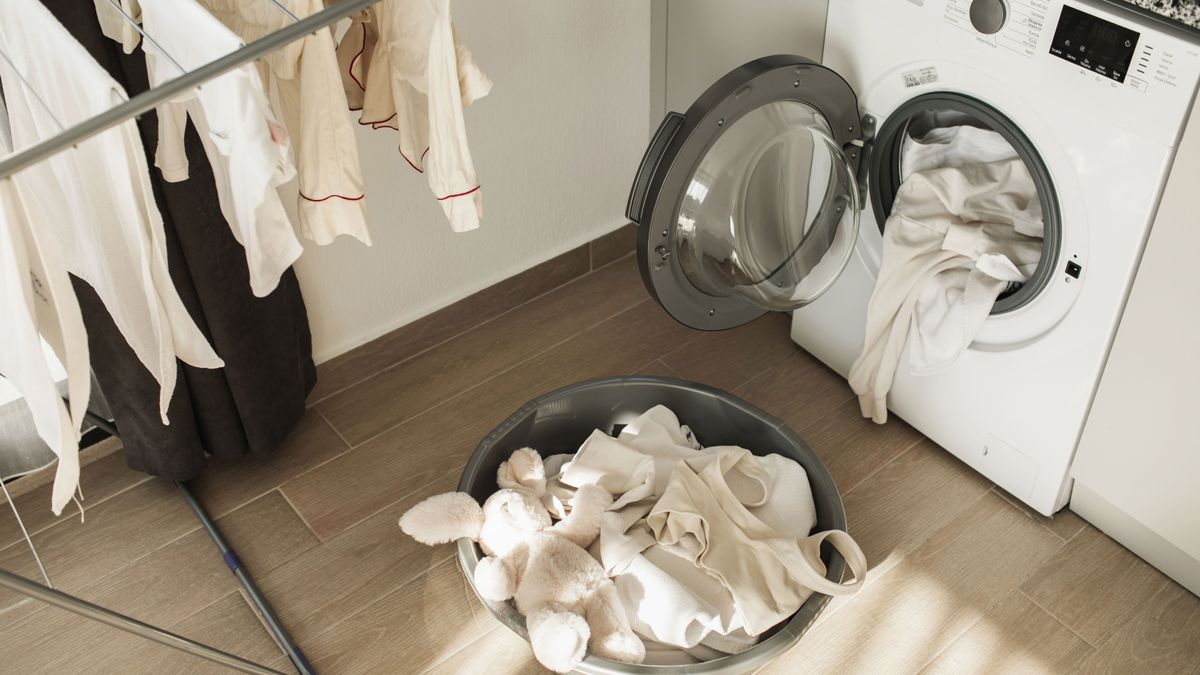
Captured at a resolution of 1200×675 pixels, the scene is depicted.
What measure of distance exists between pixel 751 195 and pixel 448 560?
29.8 inches

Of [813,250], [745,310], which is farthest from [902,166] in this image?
[745,310]

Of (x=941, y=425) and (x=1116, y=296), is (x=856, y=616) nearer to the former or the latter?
(x=941, y=425)

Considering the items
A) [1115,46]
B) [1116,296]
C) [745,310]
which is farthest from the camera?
[745,310]

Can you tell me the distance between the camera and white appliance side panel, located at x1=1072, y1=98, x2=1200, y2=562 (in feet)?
4.48

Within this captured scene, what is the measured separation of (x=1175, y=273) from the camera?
1397mm

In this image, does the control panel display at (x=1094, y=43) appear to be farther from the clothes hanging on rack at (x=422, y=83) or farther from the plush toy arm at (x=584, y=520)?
the plush toy arm at (x=584, y=520)

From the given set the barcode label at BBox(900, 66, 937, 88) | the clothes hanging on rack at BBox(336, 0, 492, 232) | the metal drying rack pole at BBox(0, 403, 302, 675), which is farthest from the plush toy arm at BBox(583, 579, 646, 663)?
the barcode label at BBox(900, 66, 937, 88)

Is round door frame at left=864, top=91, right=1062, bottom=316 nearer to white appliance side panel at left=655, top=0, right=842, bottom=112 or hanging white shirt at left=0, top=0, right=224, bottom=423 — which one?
white appliance side panel at left=655, top=0, right=842, bottom=112

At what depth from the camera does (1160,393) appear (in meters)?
1.50

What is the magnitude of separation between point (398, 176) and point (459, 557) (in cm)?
69

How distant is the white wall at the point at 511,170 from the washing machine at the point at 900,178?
540 millimetres

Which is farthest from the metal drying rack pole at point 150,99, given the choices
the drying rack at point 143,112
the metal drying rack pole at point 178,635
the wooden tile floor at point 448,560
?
the wooden tile floor at point 448,560

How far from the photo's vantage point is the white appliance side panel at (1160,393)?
4.48 feet

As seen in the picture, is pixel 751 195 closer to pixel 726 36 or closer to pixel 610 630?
pixel 726 36
